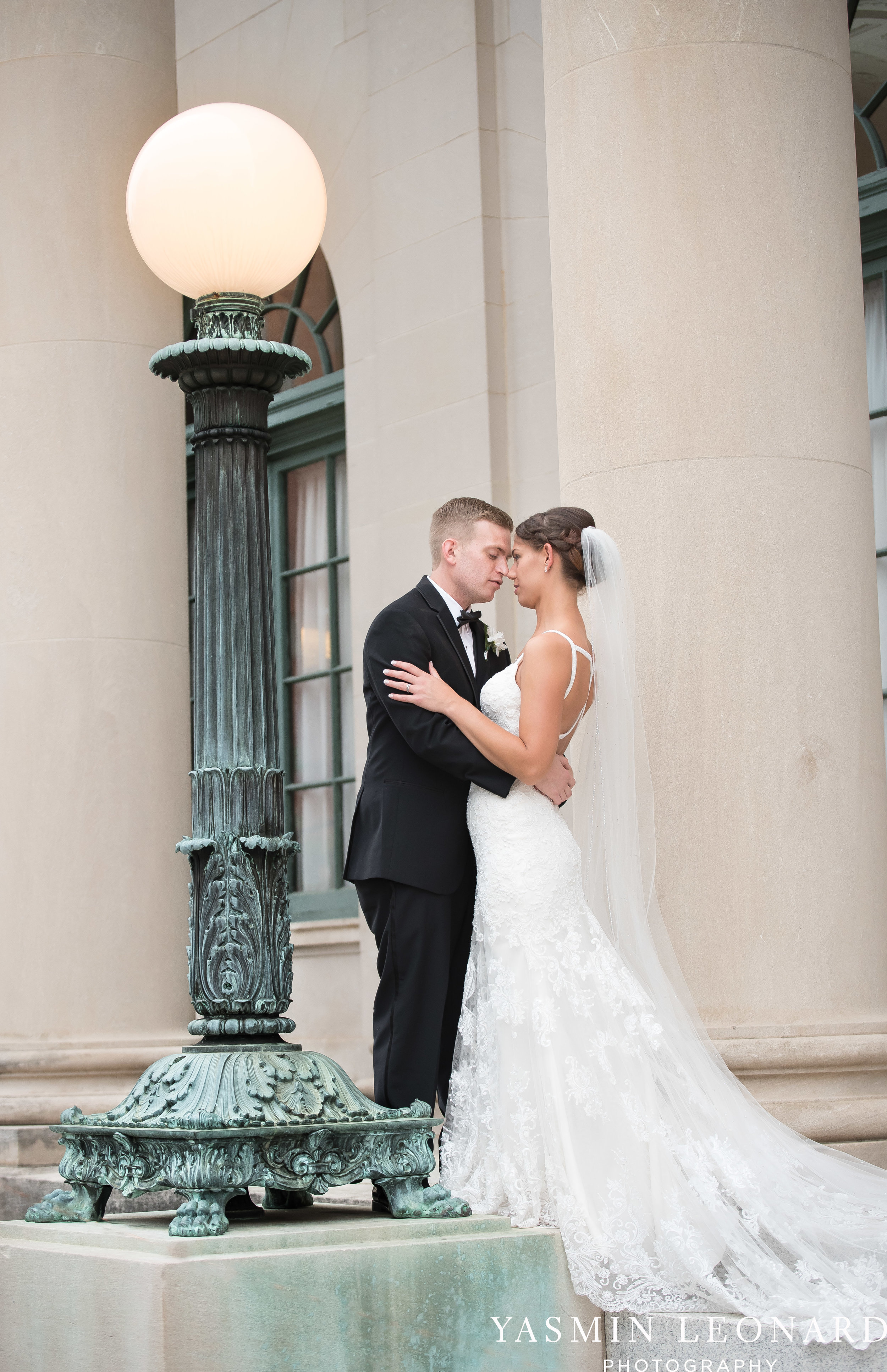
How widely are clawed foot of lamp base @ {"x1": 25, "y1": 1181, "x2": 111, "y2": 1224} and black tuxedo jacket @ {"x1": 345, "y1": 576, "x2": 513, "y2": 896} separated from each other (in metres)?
1.22

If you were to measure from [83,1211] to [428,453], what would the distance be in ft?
18.2

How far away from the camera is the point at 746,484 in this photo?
5.39m

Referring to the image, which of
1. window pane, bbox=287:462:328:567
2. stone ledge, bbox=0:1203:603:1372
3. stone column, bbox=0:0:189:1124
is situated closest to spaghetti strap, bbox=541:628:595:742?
stone ledge, bbox=0:1203:603:1372

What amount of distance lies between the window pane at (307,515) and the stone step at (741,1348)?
25.3ft

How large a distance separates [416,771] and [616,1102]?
49.3 inches

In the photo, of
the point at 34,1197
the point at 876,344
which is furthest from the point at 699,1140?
the point at 876,344

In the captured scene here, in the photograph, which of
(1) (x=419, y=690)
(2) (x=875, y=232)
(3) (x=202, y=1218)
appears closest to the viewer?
(3) (x=202, y=1218)

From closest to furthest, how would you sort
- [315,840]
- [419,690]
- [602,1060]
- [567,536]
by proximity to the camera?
[602,1060] < [419,690] < [567,536] < [315,840]

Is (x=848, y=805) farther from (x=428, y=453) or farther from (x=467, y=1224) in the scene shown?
(x=428, y=453)

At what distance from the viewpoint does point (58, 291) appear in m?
8.19

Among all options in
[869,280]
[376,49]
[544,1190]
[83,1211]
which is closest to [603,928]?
[544,1190]

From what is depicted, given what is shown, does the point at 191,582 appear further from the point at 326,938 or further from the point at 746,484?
the point at 746,484

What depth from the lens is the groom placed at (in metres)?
4.93

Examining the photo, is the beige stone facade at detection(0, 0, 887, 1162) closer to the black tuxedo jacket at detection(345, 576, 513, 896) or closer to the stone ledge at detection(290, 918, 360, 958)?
the stone ledge at detection(290, 918, 360, 958)
